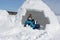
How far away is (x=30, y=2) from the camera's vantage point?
1079 centimetres

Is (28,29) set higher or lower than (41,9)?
lower

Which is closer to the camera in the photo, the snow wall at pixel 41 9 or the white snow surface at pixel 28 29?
the white snow surface at pixel 28 29

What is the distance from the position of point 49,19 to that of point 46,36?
7.45ft

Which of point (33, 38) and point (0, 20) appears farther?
point (0, 20)

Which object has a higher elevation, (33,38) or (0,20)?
(0,20)

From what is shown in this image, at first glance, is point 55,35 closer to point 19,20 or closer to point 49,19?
point 49,19

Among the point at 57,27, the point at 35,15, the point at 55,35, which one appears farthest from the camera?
the point at 35,15

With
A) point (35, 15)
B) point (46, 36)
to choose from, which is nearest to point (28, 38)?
point (46, 36)

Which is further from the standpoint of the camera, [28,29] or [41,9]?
[41,9]

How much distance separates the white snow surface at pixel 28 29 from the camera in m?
7.74

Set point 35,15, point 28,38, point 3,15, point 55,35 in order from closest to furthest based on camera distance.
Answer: point 28,38
point 55,35
point 35,15
point 3,15

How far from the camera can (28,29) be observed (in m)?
8.59

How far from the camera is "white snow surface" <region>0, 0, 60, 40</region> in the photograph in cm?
774

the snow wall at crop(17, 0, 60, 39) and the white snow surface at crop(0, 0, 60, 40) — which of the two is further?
the snow wall at crop(17, 0, 60, 39)
